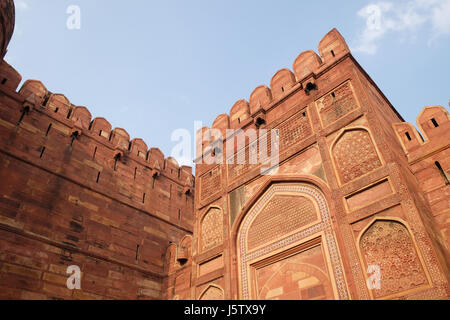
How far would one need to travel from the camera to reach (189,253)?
322 inches

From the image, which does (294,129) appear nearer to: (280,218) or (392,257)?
(280,218)

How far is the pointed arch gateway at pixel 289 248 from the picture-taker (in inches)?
197

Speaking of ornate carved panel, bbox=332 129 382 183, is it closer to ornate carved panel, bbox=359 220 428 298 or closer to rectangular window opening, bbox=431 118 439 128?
ornate carved panel, bbox=359 220 428 298

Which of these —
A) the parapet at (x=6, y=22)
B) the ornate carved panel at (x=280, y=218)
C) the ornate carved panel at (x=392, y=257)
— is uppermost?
the parapet at (x=6, y=22)

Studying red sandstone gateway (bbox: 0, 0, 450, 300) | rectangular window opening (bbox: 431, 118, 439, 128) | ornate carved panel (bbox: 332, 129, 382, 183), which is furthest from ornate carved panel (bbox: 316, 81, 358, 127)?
rectangular window opening (bbox: 431, 118, 439, 128)

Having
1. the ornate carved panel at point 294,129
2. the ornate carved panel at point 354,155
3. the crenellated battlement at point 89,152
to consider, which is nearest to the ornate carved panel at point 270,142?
the ornate carved panel at point 294,129

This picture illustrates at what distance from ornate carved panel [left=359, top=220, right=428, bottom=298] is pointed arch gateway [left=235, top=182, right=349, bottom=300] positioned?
493 mm

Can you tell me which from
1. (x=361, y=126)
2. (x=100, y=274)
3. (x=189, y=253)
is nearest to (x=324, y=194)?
(x=361, y=126)

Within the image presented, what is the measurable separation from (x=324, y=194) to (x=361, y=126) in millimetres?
1280

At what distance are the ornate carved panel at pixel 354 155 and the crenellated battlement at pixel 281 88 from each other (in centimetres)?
166

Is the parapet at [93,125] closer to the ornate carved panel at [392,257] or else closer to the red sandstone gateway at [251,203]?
the red sandstone gateway at [251,203]

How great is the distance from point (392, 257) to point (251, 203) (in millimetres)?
2926

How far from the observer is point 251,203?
6.71 meters
